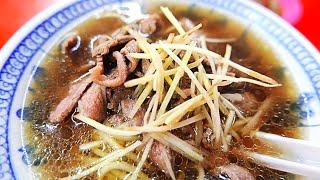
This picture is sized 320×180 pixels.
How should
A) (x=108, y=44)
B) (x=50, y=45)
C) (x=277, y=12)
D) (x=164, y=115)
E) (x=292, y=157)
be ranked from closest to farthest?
(x=164, y=115), (x=292, y=157), (x=108, y=44), (x=50, y=45), (x=277, y=12)

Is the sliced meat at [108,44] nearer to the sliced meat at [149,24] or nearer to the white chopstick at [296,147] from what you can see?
the sliced meat at [149,24]

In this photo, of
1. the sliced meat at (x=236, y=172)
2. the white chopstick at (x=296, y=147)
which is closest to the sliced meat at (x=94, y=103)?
the sliced meat at (x=236, y=172)

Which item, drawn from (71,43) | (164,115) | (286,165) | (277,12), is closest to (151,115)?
(164,115)

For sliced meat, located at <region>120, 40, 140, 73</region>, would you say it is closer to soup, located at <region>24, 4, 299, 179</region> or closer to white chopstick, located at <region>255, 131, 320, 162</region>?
soup, located at <region>24, 4, 299, 179</region>

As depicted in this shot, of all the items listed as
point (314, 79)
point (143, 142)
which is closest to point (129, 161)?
point (143, 142)

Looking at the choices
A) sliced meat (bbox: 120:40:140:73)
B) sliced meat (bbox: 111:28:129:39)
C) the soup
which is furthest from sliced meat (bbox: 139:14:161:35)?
sliced meat (bbox: 120:40:140:73)

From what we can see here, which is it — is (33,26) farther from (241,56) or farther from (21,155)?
(241,56)

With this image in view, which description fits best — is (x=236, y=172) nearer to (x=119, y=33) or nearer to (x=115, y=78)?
(x=115, y=78)
